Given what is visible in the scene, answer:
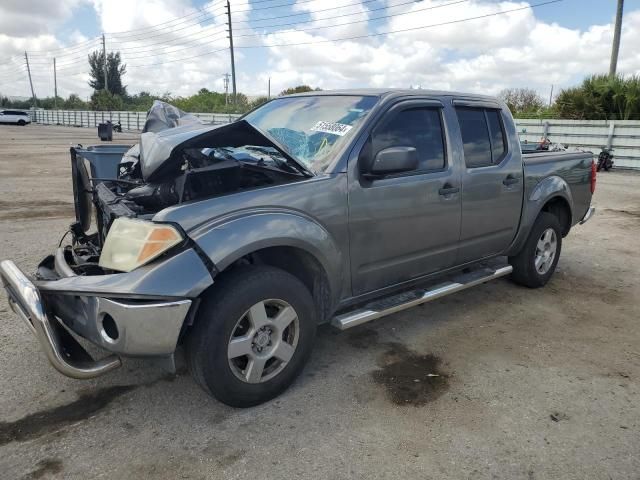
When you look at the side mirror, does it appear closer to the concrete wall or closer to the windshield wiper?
the windshield wiper

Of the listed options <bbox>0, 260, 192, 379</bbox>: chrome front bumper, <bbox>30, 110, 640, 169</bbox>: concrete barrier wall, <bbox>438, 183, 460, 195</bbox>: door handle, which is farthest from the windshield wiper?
<bbox>30, 110, 640, 169</bbox>: concrete barrier wall

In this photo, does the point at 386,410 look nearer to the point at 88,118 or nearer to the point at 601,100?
the point at 601,100

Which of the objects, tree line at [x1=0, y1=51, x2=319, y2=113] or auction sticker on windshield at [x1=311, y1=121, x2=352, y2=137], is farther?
tree line at [x1=0, y1=51, x2=319, y2=113]

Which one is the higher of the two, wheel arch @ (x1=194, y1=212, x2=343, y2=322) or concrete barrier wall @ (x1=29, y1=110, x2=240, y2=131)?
concrete barrier wall @ (x1=29, y1=110, x2=240, y2=131)

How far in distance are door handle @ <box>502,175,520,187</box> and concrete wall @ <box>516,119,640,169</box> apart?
14.4 meters

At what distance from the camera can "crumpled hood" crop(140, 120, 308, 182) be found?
10.2ft

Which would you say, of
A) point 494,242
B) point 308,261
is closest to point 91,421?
point 308,261

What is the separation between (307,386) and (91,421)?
1.24 metres

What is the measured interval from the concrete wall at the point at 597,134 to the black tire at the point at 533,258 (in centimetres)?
1359

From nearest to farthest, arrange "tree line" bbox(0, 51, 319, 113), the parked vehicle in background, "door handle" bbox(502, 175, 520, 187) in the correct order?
"door handle" bbox(502, 175, 520, 187) < the parked vehicle in background < "tree line" bbox(0, 51, 319, 113)

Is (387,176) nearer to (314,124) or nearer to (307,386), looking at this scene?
(314,124)

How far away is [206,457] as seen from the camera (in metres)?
2.55

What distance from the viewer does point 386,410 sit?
9.80 feet

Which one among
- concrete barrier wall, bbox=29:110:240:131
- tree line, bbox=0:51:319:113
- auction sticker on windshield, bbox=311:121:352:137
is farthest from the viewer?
tree line, bbox=0:51:319:113
